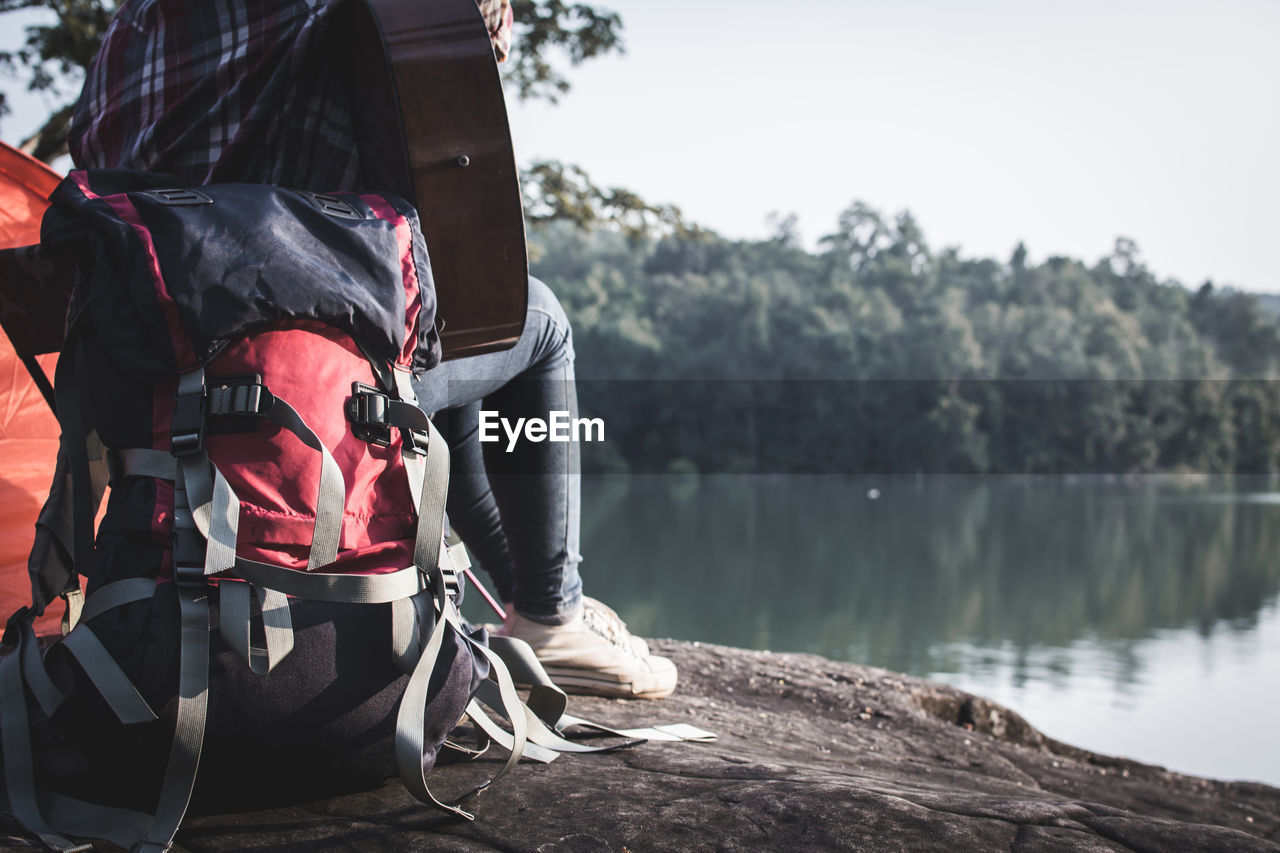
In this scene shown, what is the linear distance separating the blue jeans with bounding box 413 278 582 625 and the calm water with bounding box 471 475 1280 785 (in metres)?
6.49

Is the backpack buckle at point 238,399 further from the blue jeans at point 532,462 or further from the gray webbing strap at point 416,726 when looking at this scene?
the blue jeans at point 532,462

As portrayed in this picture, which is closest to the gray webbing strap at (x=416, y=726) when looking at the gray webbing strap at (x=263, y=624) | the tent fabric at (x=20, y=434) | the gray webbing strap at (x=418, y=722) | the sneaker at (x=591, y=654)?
the gray webbing strap at (x=418, y=722)

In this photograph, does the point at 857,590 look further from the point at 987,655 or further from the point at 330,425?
the point at 330,425

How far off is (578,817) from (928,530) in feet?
85.4

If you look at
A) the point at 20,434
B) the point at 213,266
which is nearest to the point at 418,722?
the point at 213,266

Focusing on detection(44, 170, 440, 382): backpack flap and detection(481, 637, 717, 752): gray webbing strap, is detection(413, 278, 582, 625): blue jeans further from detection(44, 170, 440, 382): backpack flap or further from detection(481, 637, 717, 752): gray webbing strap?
detection(44, 170, 440, 382): backpack flap

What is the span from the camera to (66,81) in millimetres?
8836

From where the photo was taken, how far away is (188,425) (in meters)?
1.10

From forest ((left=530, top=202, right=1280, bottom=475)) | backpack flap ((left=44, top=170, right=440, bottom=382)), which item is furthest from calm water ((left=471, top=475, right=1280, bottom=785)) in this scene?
forest ((left=530, top=202, right=1280, bottom=475))

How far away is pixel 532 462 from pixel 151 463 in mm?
815

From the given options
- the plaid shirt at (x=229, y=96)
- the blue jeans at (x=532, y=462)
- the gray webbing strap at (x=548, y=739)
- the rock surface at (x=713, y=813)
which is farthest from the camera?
the blue jeans at (x=532, y=462)

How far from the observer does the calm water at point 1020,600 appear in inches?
364

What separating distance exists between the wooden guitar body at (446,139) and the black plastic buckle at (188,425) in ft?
1.35

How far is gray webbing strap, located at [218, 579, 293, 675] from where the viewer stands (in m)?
1.08
